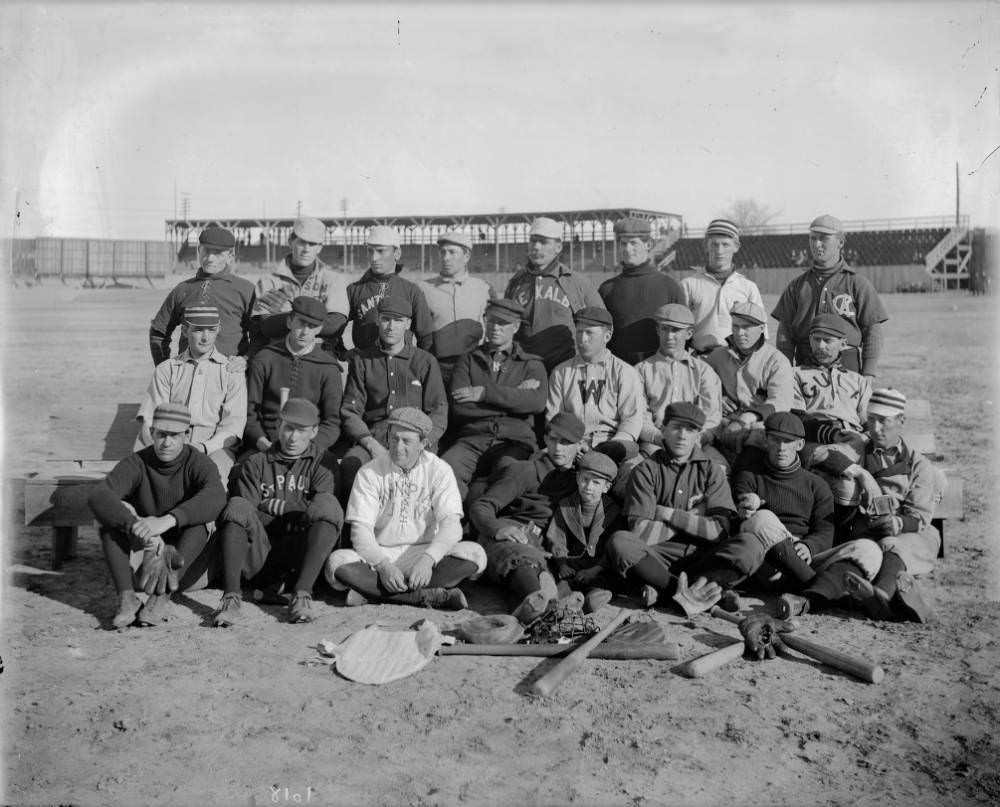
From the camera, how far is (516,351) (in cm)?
727

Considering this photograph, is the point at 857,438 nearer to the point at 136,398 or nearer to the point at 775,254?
the point at 136,398

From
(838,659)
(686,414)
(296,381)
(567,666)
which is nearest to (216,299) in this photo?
(296,381)

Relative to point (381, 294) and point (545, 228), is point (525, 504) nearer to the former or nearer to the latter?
point (381, 294)

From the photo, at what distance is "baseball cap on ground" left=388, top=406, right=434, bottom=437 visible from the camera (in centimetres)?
613

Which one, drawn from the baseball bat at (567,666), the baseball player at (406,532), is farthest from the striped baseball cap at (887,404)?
the baseball player at (406,532)

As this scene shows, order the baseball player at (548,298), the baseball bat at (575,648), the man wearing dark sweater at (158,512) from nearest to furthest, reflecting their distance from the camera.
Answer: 1. the baseball bat at (575,648)
2. the man wearing dark sweater at (158,512)
3. the baseball player at (548,298)

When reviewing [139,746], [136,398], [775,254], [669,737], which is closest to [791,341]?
[669,737]

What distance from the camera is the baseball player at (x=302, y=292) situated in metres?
7.86

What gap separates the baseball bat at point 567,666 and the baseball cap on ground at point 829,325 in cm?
277

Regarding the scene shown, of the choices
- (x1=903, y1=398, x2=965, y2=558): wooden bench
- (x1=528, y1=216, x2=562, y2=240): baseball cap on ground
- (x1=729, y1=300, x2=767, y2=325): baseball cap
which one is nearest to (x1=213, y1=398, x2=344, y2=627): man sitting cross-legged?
(x1=528, y1=216, x2=562, y2=240): baseball cap on ground

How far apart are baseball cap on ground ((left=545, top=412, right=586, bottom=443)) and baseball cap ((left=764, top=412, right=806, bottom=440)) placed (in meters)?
1.18

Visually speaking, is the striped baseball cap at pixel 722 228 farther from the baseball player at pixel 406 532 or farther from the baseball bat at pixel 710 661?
the baseball bat at pixel 710 661

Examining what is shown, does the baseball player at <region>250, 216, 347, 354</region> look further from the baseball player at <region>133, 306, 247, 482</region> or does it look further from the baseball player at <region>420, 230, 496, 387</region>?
the baseball player at <region>133, 306, 247, 482</region>

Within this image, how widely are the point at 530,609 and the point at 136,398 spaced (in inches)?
402
